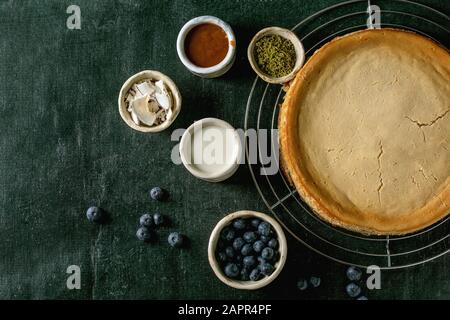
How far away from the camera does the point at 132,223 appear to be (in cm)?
428

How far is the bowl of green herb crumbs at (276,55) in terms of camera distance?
4020 mm

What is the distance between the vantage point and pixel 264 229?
3.95 m

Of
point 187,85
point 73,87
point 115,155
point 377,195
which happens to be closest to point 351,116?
point 377,195

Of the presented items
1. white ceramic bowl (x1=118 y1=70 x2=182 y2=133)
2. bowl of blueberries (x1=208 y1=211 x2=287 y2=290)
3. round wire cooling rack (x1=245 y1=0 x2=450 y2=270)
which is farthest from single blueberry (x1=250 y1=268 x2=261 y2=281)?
white ceramic bowl (x1=118 y1=70 x2=182 y2=133)

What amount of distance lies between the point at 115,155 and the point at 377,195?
1828mm

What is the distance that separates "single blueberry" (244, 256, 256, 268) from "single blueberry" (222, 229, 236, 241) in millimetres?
167

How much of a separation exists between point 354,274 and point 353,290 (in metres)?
0.11

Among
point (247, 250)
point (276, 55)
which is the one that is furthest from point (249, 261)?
point (276, 55)

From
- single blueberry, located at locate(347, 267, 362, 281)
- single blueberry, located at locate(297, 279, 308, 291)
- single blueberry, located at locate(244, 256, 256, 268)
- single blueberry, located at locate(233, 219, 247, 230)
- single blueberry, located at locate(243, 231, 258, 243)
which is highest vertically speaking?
single blueberry, located at locate(233, 219, 247, 230)

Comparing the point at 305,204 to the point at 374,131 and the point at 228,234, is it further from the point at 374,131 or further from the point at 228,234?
the point at 374,131

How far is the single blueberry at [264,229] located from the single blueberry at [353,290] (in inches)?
27.3

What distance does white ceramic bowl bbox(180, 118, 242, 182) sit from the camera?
3994mm

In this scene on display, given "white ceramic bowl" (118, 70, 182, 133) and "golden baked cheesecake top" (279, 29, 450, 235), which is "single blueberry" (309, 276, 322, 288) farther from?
"white ceramic bowl" (118, 70, 182, 133)

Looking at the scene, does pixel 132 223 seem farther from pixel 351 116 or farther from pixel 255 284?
pixel 351 116
